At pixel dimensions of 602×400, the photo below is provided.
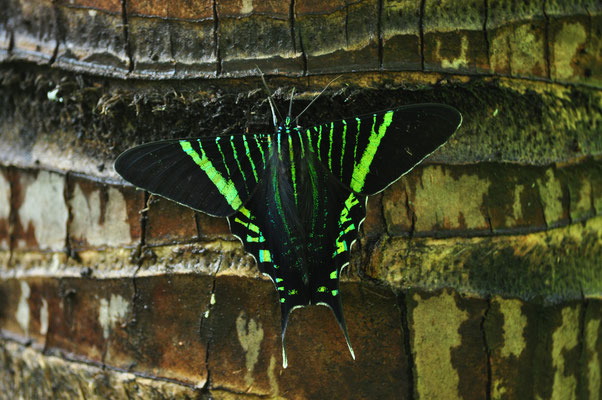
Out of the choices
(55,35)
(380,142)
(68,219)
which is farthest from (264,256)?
(55,35)

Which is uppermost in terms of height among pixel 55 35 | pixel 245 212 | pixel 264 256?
pixel 55 35

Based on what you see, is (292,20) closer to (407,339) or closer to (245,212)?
(245,212)

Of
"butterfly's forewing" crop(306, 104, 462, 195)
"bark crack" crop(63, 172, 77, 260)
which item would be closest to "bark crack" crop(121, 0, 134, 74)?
"bark crack" crop(63, 172, 77, 260)

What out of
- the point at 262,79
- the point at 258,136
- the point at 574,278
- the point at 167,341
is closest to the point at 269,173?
the point at 258,136

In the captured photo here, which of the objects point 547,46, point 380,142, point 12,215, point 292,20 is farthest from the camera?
point 12,215

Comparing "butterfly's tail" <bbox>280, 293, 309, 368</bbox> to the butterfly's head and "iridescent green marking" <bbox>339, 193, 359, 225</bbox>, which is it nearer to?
"iridescent green marking" <bbox>339, 193, 359, 225</bbox>

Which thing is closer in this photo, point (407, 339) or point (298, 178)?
point (407, 339)

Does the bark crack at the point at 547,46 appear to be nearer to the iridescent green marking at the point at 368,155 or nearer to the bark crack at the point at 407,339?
the iridescent green marking at the point at 368,155
